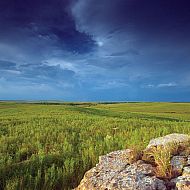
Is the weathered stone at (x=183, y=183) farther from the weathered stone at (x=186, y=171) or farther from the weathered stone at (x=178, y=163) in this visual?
the weathered stone at (x=178, y=163)

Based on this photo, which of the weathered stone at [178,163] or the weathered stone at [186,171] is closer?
the weathered stone at [186,171]

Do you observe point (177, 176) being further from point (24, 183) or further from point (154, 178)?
point (24, 183)

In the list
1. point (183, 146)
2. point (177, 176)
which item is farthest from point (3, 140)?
point (177, 176)

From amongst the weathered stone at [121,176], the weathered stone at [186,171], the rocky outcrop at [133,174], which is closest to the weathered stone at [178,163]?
the rocky outcrop at [133,174]

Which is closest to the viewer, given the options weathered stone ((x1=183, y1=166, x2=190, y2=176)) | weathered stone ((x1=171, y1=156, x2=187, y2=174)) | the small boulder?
the small boulder

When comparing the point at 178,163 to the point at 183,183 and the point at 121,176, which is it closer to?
the point at 183,183

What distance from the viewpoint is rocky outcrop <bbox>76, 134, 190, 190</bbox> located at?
5.14 meters

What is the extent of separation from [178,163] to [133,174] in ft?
4.00

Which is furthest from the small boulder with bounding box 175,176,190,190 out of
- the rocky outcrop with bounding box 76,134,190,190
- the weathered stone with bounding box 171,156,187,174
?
the weathered stone with bounding box 171,156,187,174

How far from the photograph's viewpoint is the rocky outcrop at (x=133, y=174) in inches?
202

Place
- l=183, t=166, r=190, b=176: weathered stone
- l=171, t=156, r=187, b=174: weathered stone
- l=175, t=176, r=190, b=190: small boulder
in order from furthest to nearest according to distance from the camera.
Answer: l=171, t=156, r=187, b=174: weathered stone < l=183, t=166, r=190, b=176: weathered stone < l=175, t=176, r=190, b=190: small boulder

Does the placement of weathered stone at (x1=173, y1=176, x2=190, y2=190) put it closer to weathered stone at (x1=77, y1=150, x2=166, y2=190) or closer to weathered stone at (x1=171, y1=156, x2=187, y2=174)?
weathered stone at (x1=77, y1=150, x2=166, y2=190)

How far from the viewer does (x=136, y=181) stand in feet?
17.2

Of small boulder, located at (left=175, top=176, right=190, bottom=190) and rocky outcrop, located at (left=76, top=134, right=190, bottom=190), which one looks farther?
rocky outcrop, located at (left=76, top=134, right=190, bottom=190)
